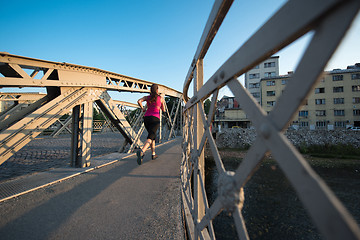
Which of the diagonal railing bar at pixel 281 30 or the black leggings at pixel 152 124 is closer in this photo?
the diagonal railing bar at pixel 281 30

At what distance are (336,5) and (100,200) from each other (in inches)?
105

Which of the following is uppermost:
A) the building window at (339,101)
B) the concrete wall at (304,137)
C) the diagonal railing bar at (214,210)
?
the building window at (339,101)

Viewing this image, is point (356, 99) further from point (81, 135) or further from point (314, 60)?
point (81, 135)

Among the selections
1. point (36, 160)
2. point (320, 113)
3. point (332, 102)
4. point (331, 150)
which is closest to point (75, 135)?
point (36, 160)

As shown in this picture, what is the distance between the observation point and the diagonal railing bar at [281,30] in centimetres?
39

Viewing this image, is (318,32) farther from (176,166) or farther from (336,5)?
(176,166)

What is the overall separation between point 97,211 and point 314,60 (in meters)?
2.35

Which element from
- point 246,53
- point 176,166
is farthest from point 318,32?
point 176,166

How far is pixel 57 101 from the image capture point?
10.9 ft

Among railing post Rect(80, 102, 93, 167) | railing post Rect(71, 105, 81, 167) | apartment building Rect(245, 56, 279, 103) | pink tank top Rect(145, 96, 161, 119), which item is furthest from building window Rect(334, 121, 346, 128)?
railing post Rect(71, 105, 81, 167)

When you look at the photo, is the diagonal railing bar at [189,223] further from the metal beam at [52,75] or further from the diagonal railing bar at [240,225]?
the metal beam at [52,75]

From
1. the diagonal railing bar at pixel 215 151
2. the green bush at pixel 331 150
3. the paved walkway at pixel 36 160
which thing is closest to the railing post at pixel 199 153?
the diagonal railing bar at pixel 215 151

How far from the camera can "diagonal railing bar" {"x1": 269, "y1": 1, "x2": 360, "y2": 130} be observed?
0.34m

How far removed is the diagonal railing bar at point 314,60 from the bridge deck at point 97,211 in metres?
1.54
